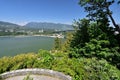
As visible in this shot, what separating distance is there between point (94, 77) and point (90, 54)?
461 centimetres

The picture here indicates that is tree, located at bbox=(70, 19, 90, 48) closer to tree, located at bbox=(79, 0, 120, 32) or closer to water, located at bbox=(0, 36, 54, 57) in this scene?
tree, located at bbox=(79, 0, 120, 32)

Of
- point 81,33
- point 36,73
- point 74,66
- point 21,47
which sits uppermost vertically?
point 81,33

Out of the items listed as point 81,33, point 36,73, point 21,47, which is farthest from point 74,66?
point 21,47

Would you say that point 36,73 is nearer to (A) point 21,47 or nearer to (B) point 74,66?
(B) point 74,66

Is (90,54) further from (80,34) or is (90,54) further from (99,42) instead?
(80,34)

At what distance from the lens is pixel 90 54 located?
479 inches

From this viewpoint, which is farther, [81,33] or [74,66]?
[81,33]

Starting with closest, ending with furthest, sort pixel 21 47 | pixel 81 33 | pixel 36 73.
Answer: pixel 36 73 → pixel 81 33 → pixel 21 47

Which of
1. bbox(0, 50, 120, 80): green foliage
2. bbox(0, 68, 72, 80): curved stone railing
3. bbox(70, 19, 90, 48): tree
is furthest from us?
bbox(70, 19, 90, 48): tree

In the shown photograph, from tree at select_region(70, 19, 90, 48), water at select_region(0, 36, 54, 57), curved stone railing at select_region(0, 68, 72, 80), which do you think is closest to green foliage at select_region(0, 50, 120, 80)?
curved stone railing at select_region(0, 68, 72, 80)

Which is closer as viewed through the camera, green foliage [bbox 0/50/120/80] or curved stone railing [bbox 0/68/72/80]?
green foliage [bbox 0/50/120/80]

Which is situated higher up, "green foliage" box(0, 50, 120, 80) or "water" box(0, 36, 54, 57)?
"green foliage" box(0, 50, 120, 80)

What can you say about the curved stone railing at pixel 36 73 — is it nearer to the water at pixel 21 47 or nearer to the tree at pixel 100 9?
the tree at pixel 100 9

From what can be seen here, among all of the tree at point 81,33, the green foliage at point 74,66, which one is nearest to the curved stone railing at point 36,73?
the green foliage at point 74,66
